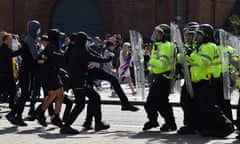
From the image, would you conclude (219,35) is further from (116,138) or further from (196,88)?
(116,138)

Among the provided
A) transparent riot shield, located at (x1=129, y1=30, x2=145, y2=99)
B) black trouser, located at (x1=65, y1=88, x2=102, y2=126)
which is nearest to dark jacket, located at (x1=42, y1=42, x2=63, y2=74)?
black trouser, located at (x1=65, y1=88, x2=102, y2=126)

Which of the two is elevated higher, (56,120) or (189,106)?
(189,106)

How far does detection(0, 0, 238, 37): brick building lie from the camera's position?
1280 inches

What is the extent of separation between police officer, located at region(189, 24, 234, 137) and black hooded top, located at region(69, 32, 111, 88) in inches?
76.5

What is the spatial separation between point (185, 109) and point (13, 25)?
23283 millimetres

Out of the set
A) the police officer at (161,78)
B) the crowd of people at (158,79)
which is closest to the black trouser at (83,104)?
the crowd of people at (158,79)

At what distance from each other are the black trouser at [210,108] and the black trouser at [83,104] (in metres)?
2.04

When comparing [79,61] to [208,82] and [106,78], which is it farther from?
[208,82]

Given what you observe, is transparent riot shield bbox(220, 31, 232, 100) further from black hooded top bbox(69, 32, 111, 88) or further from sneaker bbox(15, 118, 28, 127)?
sneaker bbox(15, 118, 28, 127)

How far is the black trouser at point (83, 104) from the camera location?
11.7m

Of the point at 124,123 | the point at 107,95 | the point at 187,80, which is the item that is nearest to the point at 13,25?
the point at 107,95

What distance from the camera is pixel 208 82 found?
36.5 feet

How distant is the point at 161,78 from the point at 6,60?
388 centimetres

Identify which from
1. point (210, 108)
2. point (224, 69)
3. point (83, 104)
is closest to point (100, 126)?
point (83, 104)
